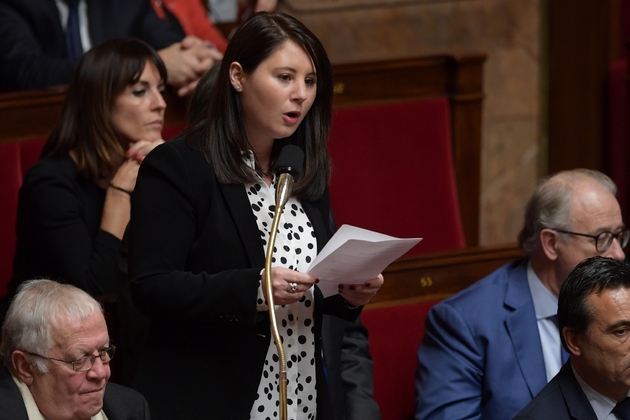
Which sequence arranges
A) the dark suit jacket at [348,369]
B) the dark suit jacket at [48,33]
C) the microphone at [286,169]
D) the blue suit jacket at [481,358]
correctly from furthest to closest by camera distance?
1. the dark suit jacket at [48,33]
2. the blue suit jacket at [481,358]
3. the dark suit jacket at [348,369]
4. the microphone at [286,169]

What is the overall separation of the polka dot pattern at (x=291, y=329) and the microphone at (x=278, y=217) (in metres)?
0.13

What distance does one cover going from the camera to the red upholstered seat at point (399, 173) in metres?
2.70

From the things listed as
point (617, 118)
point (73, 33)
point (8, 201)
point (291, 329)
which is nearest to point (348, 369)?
point (291, 329)

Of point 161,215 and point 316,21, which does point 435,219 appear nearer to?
point 316,21

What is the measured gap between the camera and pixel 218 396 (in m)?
1.46

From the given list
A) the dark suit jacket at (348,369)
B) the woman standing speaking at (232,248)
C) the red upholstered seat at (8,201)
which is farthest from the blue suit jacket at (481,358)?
the red upholstered seat at (8,201)

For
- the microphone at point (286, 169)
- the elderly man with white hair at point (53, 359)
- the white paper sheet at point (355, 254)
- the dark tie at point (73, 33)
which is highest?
the dark tie at point (73, 33)

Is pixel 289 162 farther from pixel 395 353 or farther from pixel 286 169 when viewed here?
pixel 395 353

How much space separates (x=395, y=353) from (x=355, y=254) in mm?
796

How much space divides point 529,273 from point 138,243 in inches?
37.9

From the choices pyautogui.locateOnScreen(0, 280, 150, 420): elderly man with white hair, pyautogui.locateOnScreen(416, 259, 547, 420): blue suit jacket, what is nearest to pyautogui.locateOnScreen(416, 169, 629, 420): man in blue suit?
pyautogui.locateOnScreen(416, 259, 547, 420): blue suit jacket

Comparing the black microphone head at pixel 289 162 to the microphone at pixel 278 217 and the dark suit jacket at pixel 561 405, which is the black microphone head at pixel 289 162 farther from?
the dark suit jacket at pixel 561 405

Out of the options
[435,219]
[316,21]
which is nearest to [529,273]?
[435,219]

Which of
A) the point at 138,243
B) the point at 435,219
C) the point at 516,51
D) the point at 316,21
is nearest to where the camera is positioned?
the point at 138,243
